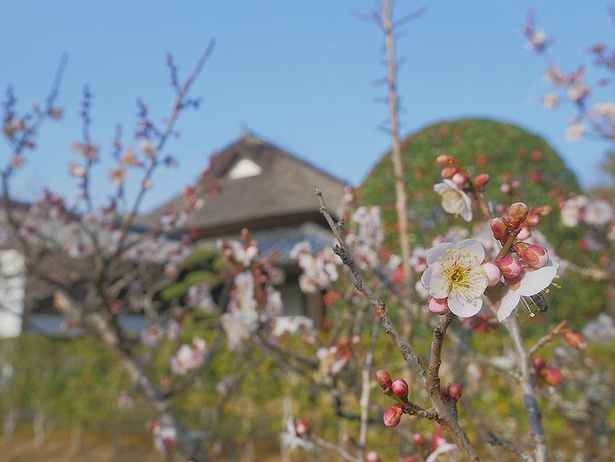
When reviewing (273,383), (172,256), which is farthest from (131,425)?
(172,256)

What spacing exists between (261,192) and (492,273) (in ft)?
48.1

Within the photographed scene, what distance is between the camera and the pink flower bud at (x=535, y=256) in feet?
2.34

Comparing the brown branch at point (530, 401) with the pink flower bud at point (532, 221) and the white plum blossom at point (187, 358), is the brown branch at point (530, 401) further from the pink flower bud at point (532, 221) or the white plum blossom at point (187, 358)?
the white plum blossom at point (187, 358)

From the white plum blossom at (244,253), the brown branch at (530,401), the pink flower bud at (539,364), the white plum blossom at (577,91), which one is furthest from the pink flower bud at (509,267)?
the white plum blossom at (577,91)

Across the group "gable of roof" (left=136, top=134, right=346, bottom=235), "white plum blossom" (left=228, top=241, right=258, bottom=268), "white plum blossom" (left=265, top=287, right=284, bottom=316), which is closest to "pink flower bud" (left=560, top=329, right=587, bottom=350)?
"white plum blossom" (left=228, top=241, right=258, bottom=268)

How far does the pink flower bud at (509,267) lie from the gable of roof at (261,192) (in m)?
12.2

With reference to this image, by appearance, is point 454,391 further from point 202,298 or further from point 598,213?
point 202,298

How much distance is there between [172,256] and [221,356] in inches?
95.3

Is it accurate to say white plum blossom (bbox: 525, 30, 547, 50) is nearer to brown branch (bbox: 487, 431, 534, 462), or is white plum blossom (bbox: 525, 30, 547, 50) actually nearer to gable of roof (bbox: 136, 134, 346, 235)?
brown branch (bbox: 487, 431, 534, 462)

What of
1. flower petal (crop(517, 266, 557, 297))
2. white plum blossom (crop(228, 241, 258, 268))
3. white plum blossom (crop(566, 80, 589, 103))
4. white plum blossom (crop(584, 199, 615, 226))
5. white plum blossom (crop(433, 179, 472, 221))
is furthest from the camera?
white plum blossom (crop(566, 80, 589, 103))

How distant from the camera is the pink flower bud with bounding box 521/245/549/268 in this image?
0.71 m

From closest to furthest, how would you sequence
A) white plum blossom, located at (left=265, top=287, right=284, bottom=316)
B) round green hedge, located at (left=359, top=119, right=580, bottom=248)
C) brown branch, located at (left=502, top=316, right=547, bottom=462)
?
brown branch, located at (left=502, top=316, right=547, bottom=462) → white plum blossom, located at (left=265, top=287, right=284, bottom=316) → round green hedge, located at (left=359, top=119, right=580, bottom=248)

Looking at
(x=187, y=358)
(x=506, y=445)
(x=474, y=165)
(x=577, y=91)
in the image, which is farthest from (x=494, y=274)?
(x=474, y=165)

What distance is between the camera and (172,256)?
4.64m
